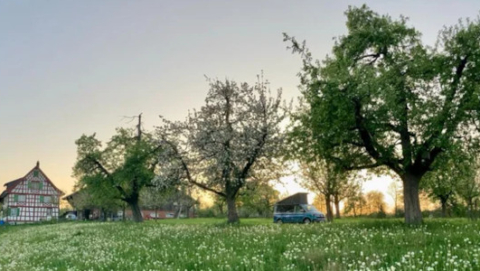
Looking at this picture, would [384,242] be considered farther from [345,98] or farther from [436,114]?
[436,114]

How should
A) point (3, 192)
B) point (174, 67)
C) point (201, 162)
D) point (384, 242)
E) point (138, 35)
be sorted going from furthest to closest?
1. point (3, 192)
2. point (201, 162)
3. point (174, 67)
4. point (138, 35)
5. point (384, 242)

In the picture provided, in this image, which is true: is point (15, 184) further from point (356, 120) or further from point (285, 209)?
point (356, 120)

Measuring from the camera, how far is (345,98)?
20703 mm

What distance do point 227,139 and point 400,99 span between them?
15181 mm

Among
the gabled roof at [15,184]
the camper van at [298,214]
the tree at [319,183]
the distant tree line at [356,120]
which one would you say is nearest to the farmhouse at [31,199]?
the gabled roof at [15,184]

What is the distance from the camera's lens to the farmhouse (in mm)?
104750

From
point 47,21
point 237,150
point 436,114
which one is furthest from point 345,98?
point 47,21

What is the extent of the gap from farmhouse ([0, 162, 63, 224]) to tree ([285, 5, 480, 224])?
323 feet

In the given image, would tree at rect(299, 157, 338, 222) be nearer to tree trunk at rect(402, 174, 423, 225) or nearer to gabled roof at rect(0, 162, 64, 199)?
tree trunk at rect(402, 174, 423, 225)

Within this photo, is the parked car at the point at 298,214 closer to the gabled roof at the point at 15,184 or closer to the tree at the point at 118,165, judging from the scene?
the tree at the point at 118,165

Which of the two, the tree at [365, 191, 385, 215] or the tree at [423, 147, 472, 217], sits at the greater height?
the tree at [423, 147, 472, 217]

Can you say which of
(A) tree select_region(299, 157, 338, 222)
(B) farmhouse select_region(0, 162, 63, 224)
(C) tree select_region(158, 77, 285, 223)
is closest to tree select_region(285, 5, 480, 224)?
(C) tree select_region(158, 77, 285, 223)

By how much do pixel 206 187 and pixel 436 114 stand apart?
20.6 m

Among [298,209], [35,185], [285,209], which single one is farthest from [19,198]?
[298,209]
